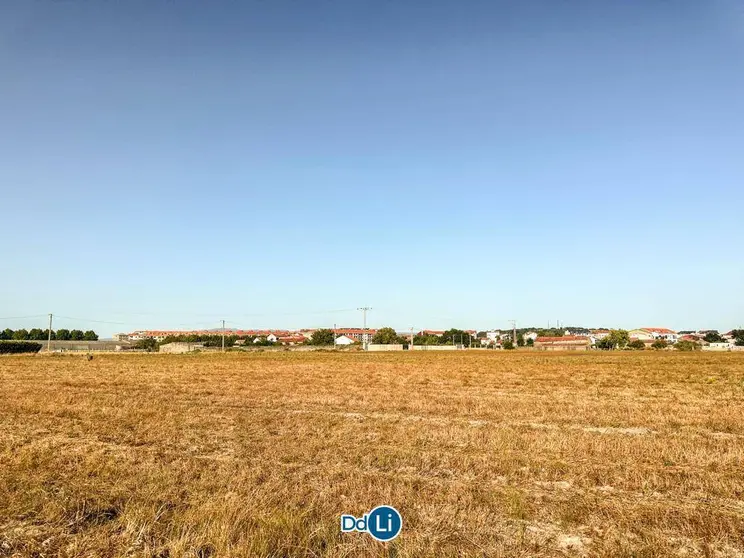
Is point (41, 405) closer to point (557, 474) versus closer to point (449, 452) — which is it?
point (449, 452)

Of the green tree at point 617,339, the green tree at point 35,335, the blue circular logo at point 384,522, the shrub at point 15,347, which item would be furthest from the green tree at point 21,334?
the blue circular logo at point 384,522

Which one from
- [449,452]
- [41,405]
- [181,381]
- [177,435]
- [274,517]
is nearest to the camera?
[274,517]

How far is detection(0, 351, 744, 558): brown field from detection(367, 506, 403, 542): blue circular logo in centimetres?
143

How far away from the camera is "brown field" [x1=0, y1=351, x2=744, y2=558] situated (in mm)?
6406

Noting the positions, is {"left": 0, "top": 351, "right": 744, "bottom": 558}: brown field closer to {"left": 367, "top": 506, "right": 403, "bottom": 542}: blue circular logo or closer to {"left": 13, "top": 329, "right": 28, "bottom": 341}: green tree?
{"left": 367, "top": 506, "right": 403, "bottom": 542}: blue circular logo

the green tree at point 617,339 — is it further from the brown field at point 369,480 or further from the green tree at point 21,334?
the green tree at point 21,334

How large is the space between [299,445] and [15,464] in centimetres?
570

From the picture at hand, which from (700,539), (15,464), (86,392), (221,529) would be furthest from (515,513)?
(86,392)

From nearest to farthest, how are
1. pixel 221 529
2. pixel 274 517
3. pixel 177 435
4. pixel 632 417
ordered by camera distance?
pixel 221 529
pixel 274 517
pixel 177 435
pixel 632 417

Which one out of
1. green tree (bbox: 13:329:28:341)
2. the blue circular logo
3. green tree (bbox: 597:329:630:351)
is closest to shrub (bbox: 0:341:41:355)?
green tree (bbox: 13:329:28:341)

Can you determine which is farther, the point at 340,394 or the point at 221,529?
the point at 340,394

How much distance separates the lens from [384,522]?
4.68 metres

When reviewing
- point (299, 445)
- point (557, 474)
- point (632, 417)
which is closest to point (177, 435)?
point (299, 445)

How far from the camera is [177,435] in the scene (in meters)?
14.1
